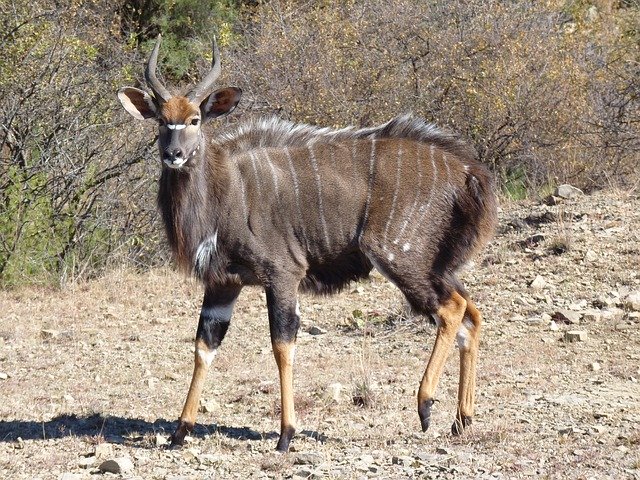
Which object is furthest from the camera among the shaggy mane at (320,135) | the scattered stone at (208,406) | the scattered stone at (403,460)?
the scattered stone at (208,406)

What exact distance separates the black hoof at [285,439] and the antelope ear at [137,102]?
1764mm

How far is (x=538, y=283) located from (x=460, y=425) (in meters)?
3.29

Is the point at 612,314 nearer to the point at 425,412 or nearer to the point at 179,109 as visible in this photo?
the point at 425,412

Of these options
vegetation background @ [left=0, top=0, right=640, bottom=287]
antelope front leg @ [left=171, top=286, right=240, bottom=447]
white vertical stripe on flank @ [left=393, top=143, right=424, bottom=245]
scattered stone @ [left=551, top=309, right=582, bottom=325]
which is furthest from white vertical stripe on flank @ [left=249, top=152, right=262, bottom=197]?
vegetation background @ [left=0, top=0, right=640, bottom=287]

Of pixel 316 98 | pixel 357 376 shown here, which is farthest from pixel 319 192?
pixel 316 98

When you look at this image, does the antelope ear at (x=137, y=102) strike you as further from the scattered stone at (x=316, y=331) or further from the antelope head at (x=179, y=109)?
the scattered stone at (x=316, y=331)

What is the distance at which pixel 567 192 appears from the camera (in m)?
11.0

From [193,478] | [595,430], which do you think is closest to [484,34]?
[595,430]

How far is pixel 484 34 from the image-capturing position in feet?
40.1

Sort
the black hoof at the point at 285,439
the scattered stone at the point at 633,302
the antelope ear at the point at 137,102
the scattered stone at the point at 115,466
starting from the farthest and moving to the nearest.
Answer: the scattered stone at the point at 633,302 < the antelope ear at the point at 137,102 < the black hoof at the point at 285,439 < the scattered stone at the point at 115,466

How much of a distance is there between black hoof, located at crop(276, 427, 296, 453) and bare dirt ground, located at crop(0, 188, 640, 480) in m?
0.06

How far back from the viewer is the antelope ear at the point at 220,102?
5.87 metres

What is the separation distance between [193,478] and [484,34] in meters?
8.31

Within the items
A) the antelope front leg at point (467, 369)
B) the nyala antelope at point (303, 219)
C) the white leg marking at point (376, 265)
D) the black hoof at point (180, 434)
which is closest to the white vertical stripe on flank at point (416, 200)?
the nyala antelope at point (303, 219)
